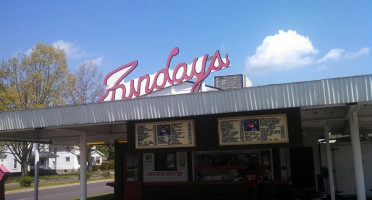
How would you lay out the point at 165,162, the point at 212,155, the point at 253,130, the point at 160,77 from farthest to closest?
the point at 160,77
the point at 165,162
the point at 212,155
the point at 253,130

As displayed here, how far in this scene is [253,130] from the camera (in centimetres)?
916

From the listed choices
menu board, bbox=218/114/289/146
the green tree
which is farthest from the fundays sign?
menu board, bbox=218/114/289/146

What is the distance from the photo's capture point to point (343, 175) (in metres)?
15.1

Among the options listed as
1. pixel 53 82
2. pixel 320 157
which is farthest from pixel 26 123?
pixel 53 82

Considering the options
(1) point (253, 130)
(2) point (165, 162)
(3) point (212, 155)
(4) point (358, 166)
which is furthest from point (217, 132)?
(2) point (165, 162)

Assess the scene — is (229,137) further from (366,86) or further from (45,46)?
(45,46)

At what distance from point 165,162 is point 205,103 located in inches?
237

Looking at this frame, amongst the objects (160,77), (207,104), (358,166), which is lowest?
(358,166)

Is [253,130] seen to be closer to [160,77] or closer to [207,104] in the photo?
[207,104]

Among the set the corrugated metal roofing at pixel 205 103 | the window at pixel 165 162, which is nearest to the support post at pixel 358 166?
the corrugated metal roofing at pixel 205 103

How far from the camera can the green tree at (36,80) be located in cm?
3728

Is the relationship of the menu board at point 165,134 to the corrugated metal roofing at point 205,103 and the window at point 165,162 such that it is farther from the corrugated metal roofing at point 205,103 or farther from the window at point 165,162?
the window at point 165,162

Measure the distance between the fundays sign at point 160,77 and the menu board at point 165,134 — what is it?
64.3 feet

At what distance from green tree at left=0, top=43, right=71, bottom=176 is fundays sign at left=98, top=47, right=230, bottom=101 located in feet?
32.4
